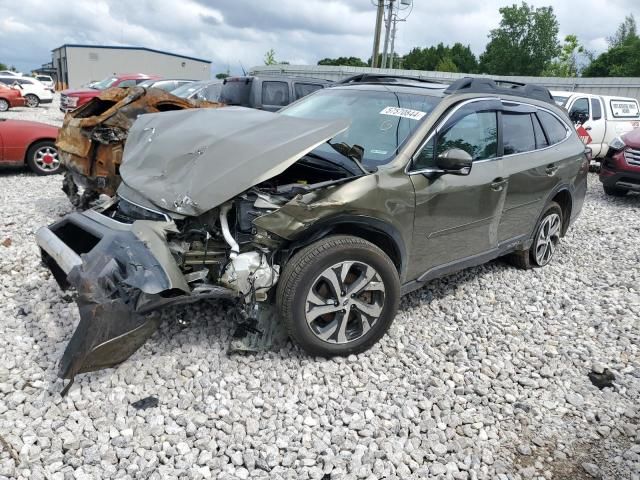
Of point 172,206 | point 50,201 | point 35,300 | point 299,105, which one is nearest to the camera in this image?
point 172,206

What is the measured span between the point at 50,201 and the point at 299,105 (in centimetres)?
→ 434

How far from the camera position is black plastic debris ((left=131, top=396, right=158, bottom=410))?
292 cm

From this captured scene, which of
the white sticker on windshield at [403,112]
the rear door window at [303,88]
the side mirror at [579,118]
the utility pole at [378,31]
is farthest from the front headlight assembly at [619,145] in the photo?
the utility pole at [378,31]

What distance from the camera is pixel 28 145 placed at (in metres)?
8.59

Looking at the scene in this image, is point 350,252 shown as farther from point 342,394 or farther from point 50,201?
point 50,201

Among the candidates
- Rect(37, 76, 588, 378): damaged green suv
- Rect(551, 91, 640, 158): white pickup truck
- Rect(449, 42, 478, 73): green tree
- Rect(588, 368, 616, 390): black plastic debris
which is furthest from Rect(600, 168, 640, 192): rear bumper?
Rect(449, 42, 478, 73): green tree

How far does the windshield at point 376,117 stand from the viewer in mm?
3699

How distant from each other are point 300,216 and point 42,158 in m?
7.47

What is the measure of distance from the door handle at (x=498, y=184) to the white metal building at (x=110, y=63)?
179 feet

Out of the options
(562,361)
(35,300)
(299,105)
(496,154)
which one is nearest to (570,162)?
(496,154)

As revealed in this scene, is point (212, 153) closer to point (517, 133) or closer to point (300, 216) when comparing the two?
point (300, 216)

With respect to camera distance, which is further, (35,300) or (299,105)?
(299,105)

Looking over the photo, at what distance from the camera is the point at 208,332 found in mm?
3650

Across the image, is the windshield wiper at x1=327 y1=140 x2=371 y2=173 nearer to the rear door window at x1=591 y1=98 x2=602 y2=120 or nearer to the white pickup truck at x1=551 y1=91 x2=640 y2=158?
the white pickup truck at x1=551 y1=91 x2=640 y2=158
